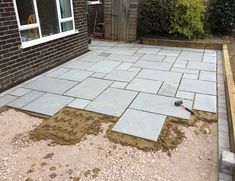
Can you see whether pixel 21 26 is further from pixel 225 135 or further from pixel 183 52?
pixel 183 52

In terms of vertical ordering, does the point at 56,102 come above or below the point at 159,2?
below

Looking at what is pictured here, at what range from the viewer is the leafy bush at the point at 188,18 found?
21.2 ft

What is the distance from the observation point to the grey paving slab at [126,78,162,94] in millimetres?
3883

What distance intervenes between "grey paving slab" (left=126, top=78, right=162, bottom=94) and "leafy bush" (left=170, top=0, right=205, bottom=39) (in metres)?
3.18

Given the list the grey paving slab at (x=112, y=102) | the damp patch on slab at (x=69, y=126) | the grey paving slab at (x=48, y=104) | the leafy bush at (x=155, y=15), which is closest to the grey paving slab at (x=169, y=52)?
the leafy bush at (x=155, y=15)

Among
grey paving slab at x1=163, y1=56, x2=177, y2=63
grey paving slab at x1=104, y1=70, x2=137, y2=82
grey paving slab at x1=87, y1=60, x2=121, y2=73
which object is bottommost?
grey paving slab at x1=104, y1=70, x2=137, y2=82

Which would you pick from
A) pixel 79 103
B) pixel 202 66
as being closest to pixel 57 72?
pixel 79 103

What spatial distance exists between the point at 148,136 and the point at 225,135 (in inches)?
34.3

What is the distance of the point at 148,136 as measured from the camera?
265cm

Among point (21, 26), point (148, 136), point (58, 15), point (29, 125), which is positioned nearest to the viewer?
point (148, 136)

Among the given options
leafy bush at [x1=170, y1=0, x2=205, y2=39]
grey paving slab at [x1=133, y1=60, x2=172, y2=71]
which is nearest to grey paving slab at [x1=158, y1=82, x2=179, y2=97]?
grey paving slab at [x1=133, y1=60, x2=172, y2=71]

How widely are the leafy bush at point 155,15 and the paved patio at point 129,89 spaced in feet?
5.00

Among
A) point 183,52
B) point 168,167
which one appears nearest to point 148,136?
point 168,167

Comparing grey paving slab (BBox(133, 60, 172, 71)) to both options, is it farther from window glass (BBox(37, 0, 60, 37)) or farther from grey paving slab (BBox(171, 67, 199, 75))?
window glass (BBox(37, 0, 60, 37))
